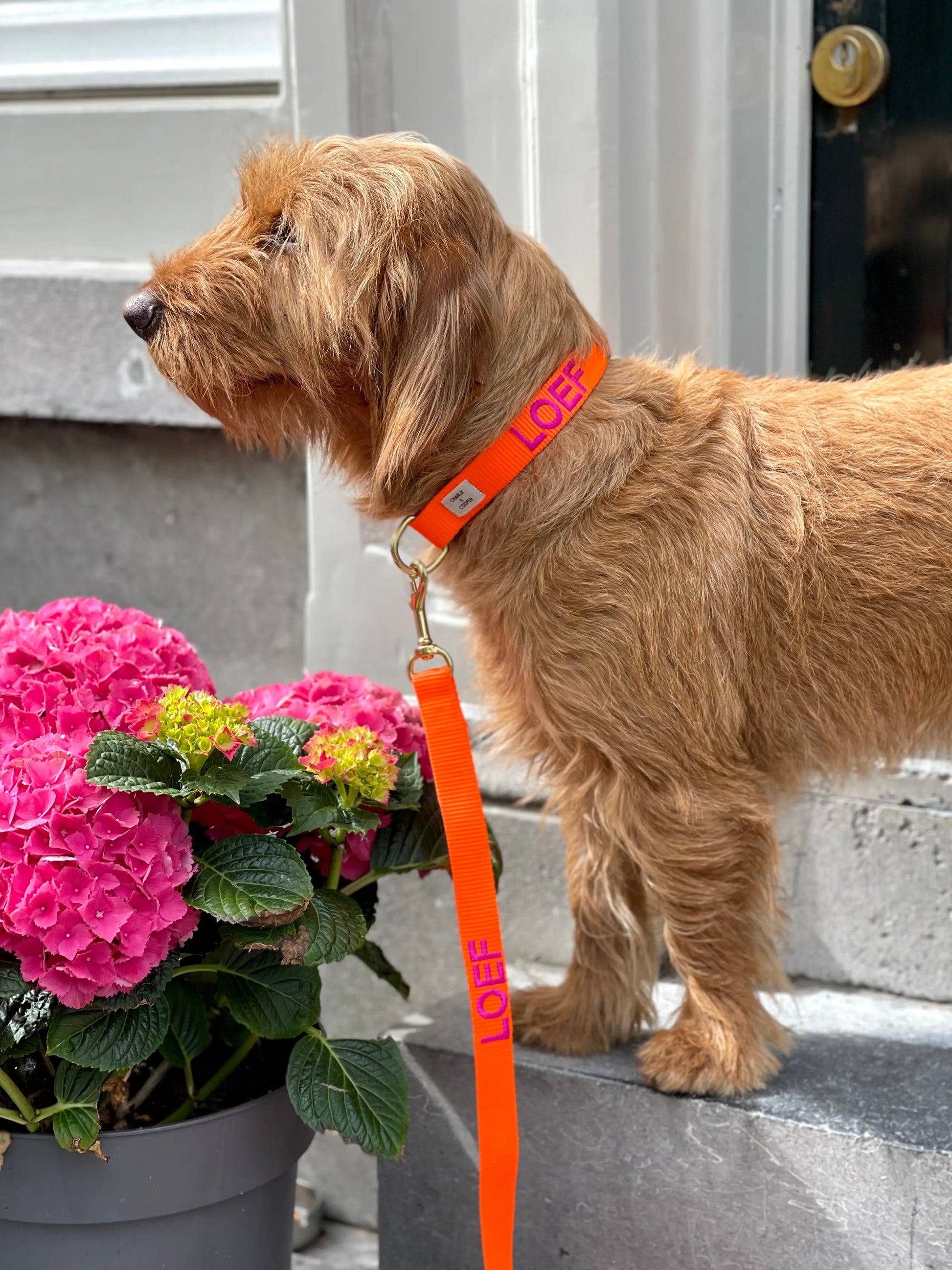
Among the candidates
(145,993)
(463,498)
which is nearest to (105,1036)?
(145,993)

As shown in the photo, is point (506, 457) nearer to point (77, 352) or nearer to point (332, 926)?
point (332, 926)

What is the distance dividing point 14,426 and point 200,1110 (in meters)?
2.32

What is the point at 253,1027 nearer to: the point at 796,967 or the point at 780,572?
the point at 780,572

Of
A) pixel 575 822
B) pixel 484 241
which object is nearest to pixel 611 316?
pixel 484 241

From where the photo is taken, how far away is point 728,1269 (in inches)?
90.8

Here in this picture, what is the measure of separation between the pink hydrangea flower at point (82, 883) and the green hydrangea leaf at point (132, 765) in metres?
0.03

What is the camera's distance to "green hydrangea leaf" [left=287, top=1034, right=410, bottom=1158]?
197 cm

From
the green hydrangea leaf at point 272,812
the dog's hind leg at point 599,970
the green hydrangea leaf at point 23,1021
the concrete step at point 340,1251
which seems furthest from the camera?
the concrete step at point 340,1251

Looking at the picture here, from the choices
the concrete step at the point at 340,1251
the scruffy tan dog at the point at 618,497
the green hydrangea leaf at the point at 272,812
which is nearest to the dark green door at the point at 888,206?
the scruffy tan dog at the point at 618,497

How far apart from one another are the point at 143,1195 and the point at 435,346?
131cm

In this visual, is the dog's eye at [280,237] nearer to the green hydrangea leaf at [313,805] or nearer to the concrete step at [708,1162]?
the green hydrangea leaf at [313,805]

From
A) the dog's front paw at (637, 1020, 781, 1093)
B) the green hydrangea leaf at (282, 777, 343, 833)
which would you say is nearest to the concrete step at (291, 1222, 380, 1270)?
the dog's front paw at (637, 1020, 781, 1093)

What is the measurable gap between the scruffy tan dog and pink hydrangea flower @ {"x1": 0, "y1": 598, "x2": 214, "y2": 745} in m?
0.43

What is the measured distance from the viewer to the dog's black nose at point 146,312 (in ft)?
6.61
